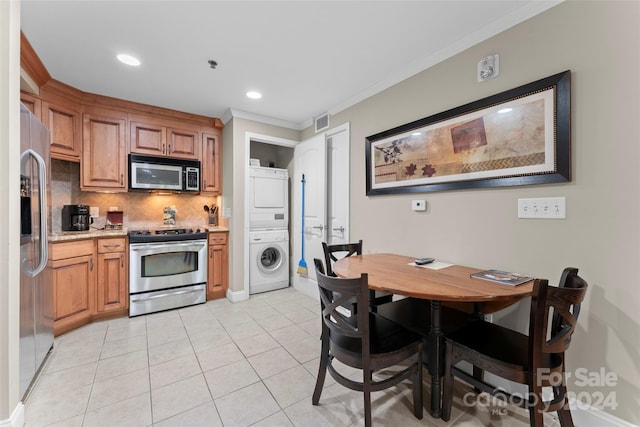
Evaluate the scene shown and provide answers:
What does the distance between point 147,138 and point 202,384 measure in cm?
290

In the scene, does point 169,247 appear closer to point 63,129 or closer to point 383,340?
point 63,129

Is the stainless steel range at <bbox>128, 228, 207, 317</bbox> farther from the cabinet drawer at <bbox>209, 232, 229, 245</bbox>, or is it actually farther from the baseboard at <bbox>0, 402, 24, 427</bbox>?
the baseboard at <bbox>0, 402, 24, 427</bbox>

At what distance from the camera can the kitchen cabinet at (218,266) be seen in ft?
11.3

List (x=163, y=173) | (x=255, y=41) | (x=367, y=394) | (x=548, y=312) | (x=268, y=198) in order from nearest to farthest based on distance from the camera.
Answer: (x=548, y=312), (x=367, y=394), (x=255, y=41), (x=163, y=173), (x=268, y=198)

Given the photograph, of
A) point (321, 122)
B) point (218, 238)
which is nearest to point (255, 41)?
point (321, 122)

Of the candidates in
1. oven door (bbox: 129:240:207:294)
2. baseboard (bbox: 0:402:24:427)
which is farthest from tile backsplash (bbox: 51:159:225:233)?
baseboard (bbox: 0:402:24:427)

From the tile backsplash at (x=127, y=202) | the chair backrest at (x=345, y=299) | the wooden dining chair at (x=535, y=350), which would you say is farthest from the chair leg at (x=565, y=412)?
the tile backsplash at (x=127, y=202)

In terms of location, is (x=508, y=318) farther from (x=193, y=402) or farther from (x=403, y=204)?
(x=193, y=402)

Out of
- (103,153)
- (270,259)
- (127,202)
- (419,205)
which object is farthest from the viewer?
(270,259)

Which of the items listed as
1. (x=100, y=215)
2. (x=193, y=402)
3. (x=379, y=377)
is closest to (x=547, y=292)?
(x=379, y=377)

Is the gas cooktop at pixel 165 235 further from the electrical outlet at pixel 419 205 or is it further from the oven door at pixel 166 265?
the electrical outlet at pixel 419 205

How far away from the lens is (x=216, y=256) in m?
3.50

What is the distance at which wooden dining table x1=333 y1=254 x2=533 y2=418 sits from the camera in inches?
50.4

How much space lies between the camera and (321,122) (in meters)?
3.46
